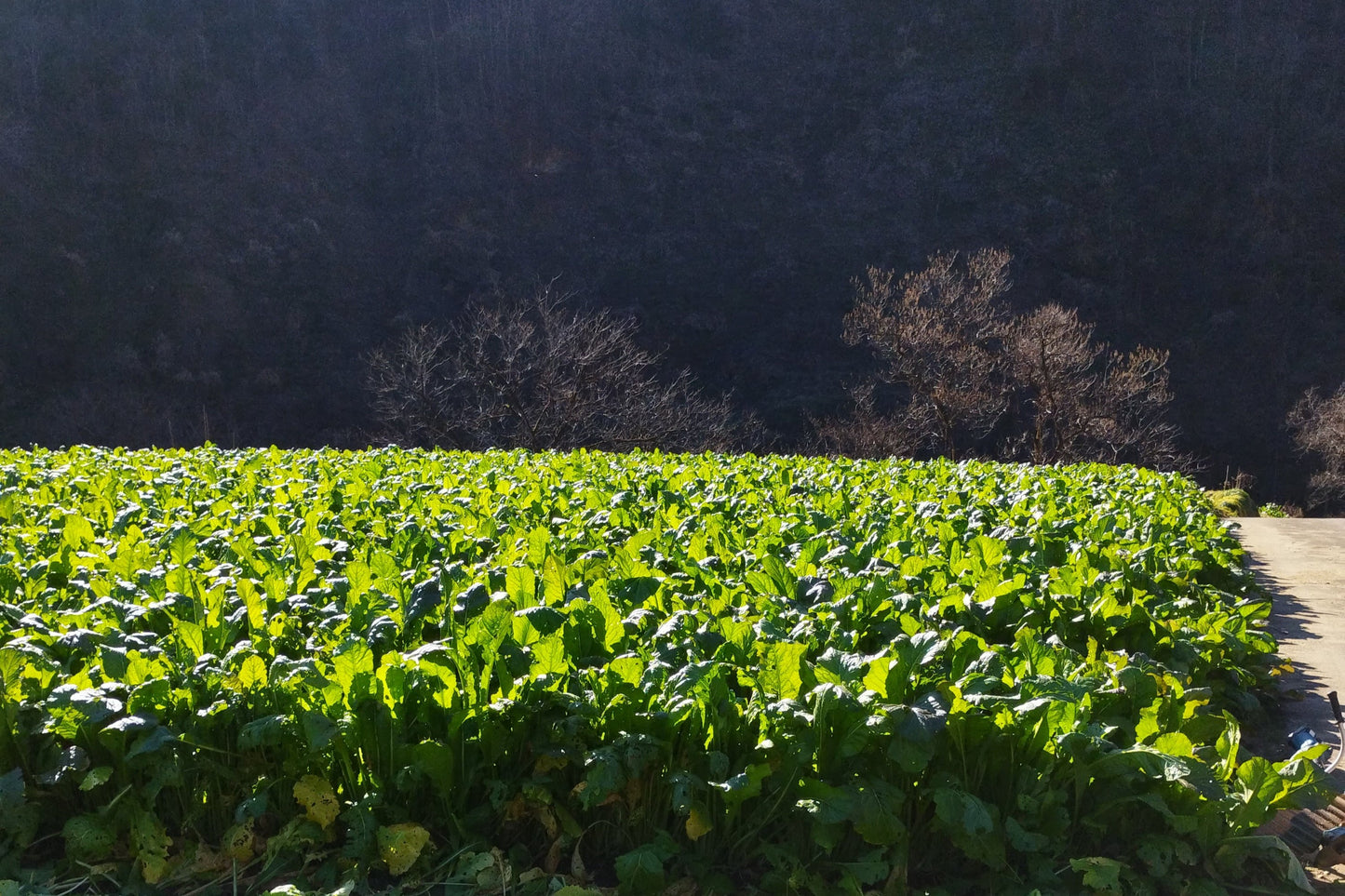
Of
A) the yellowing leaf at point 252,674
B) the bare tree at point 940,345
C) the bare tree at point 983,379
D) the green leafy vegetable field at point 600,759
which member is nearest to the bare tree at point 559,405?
the bare tree at point 983,379

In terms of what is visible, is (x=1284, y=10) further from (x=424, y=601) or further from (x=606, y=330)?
(x=424, y=601)

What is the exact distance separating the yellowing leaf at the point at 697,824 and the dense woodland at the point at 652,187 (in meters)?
36.3

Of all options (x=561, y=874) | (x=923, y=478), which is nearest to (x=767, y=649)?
(x=561, y=874)

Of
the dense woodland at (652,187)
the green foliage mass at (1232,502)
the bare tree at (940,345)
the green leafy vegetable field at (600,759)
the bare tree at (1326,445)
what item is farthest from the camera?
the dense woodland at (652,187)

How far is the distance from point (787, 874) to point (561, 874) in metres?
0.57

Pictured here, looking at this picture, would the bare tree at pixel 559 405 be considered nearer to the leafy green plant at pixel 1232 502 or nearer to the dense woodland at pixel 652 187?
the dense woodland at pixel 652 187

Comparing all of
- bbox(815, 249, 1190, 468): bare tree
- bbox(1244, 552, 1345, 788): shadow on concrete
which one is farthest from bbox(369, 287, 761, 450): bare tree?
bbox(1244, 552, 1345, 788): shadow on concrete

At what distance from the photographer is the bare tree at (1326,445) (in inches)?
1296

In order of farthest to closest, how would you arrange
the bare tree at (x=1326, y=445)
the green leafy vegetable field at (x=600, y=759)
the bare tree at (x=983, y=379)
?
the bare tree at (x=1326, y=445), the bare tree at (x=983, y=379), the green leafy vegetable field at (x=600, y=759)

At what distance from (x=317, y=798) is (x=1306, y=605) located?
21.9ft

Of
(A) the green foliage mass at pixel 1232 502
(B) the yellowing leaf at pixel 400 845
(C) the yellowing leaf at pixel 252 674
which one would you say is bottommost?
(A) the green foliage mass at pixel 1232 502

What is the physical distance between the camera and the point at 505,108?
51.2m

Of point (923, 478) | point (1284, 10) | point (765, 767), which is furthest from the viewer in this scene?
point (1284, 10)

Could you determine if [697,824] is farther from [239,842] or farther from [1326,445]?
[1326,445]
